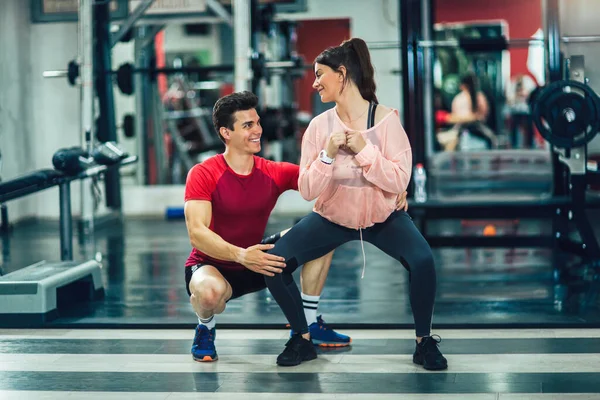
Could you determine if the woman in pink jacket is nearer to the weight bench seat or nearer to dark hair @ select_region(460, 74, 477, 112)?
the weight bench seat

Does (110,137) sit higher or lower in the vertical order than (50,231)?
higher

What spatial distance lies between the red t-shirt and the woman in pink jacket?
0.56ft

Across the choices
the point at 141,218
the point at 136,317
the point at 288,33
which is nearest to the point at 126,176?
the point at 141,218

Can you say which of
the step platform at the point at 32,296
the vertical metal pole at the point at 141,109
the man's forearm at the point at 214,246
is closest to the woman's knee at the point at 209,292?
the man's forearm at the point at 214,246

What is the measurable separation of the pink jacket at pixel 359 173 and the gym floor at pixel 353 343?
1.84 ft

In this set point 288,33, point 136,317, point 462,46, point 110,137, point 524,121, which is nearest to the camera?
point 136,317

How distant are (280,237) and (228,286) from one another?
0.88 feet

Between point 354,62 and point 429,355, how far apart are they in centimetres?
107

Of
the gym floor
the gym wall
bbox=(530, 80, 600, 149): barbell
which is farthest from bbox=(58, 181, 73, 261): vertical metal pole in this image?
the gym wall

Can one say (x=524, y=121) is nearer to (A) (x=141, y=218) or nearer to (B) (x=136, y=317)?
(A) (x=141, y=218)

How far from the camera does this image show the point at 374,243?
3.55 m

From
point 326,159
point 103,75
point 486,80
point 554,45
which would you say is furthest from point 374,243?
point 486,80

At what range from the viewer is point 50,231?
8.20m

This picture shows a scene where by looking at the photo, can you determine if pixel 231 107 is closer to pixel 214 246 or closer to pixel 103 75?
pixel 214 246
